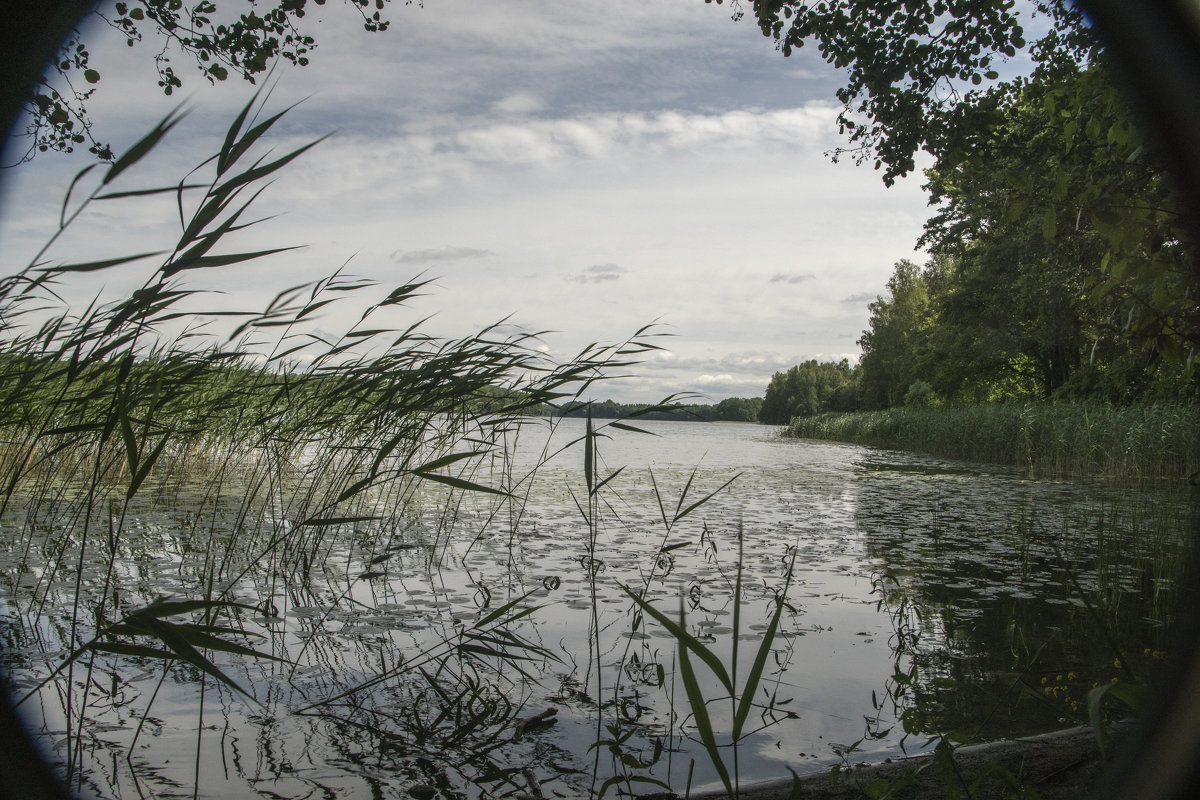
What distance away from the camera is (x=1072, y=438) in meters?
14.7

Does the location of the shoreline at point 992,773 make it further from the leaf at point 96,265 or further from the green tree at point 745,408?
the green tree at point 745,408

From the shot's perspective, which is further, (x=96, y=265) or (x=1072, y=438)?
(x=1072, y=438)

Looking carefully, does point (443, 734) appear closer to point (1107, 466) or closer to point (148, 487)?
point (148, 487)

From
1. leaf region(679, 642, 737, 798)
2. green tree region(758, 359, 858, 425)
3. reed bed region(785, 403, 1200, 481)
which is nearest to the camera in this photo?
leaf region(679, 642, 737, 798)

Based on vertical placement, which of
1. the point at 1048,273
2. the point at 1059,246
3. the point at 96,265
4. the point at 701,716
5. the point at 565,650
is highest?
the point at 1048,273

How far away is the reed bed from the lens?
11.8m

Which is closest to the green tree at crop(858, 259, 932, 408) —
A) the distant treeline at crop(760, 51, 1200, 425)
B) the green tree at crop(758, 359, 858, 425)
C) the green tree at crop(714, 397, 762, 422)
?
the distant treeline at crop(760, 51, 1200, 425)

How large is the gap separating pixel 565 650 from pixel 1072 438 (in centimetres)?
1529

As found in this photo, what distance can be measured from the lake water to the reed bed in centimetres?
379

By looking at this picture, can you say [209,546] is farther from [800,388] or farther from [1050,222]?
[800,388]

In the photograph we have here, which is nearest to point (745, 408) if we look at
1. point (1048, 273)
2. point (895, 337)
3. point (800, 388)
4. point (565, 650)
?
point (800, 388)

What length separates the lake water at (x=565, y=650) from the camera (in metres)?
2.25

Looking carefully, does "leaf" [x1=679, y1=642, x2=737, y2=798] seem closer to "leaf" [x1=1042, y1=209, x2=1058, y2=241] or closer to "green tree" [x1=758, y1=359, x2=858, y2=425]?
"leaf" [x1=1042, y1=209, x2=1058, y2=241]

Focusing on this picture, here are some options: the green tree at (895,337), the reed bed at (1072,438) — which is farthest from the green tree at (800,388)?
the reed bed at (1072,438)
